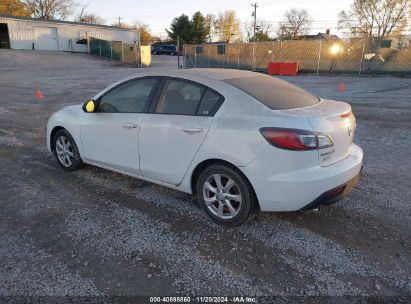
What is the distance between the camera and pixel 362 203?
3.79 m

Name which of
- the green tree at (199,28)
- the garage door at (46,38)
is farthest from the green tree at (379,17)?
the garage door at (46,38)

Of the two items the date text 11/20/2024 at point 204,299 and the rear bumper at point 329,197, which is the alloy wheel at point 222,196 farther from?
the date text 11/20/2024 at point 204,299

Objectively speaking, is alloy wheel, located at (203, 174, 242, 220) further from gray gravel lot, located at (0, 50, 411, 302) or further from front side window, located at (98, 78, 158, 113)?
front side window, located at (98, 78, 158, 113)

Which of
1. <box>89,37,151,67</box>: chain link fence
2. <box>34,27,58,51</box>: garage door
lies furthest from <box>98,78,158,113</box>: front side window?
<box>34,27,58,51</box>: garage door

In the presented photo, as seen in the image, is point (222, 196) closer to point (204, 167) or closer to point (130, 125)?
point (204, 167)

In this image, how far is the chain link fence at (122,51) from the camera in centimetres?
3512

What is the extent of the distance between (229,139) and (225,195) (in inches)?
23.3

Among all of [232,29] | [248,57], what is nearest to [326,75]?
[248,57]

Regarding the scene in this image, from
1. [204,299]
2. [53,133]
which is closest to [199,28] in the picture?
[53,133]

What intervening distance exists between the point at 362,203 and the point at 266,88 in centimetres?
178

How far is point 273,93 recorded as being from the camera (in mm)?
3432

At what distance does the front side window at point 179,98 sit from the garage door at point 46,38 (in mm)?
43972

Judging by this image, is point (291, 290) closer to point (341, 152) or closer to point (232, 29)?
point (341, 152)

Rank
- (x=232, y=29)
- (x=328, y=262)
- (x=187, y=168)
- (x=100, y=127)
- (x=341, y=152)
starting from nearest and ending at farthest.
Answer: (x=328, y=262) → (x=341, y=152) → (x=187, y=168) → (x=100, y=127) → (x=232, y=29)
